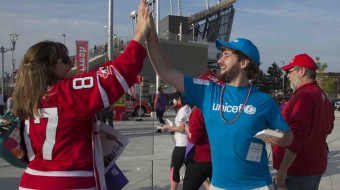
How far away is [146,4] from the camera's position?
245 centimetres

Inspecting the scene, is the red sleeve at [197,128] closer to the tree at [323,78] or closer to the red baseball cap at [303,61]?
the red baseball cap at [303,61]

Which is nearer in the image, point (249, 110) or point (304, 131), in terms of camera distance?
point (249, 110)

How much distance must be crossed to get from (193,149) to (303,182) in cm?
144

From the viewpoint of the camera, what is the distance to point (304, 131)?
2875 millimetres

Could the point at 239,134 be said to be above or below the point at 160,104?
above

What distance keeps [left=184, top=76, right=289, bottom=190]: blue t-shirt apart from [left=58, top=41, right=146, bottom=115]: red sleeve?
0.61m

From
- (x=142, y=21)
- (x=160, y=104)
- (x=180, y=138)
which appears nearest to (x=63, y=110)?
(x=142, y=21)

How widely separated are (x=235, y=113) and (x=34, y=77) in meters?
1.21

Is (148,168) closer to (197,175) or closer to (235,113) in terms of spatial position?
(197,175)

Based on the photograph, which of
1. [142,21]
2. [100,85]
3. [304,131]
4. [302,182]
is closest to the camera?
[100,85]

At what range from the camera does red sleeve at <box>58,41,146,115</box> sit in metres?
2.04

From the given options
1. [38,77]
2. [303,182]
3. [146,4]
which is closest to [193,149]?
[303,182]

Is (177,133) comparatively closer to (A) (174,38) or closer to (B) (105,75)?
(B) (105,75)

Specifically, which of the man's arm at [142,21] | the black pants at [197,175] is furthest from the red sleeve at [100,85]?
the black pants at [197,175]
